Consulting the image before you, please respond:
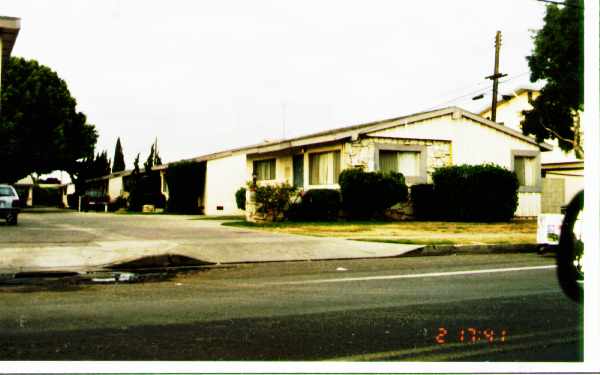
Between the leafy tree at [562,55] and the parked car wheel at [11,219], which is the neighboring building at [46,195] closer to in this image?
the parked car wheel at [11,219]

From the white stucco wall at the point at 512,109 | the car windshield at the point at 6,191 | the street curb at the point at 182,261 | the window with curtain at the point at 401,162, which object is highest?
the white stucco wall at the point at 512,109

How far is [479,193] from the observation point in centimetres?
1803

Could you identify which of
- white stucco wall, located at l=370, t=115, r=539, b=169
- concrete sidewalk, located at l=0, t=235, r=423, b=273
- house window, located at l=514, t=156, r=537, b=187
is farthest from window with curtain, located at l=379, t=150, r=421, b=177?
concrete sidewalk, located at l=0, t=235, r=423, b=273

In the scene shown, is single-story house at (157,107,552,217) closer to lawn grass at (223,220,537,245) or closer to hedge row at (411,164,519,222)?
hedge row at (411,164,519,222)

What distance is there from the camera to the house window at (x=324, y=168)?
20125 mm

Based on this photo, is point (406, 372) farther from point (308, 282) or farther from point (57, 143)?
point (57, 143)

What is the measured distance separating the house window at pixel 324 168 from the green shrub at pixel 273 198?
8.48 ft

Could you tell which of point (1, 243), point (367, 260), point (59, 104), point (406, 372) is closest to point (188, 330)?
point (406, 372)

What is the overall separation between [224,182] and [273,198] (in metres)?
10.2

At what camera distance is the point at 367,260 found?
9359mm

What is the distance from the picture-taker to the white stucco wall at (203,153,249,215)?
89.3 feet

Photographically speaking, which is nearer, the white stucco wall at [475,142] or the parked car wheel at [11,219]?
the parked car wheel at [11,219]

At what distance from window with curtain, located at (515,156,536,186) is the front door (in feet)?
26.0
